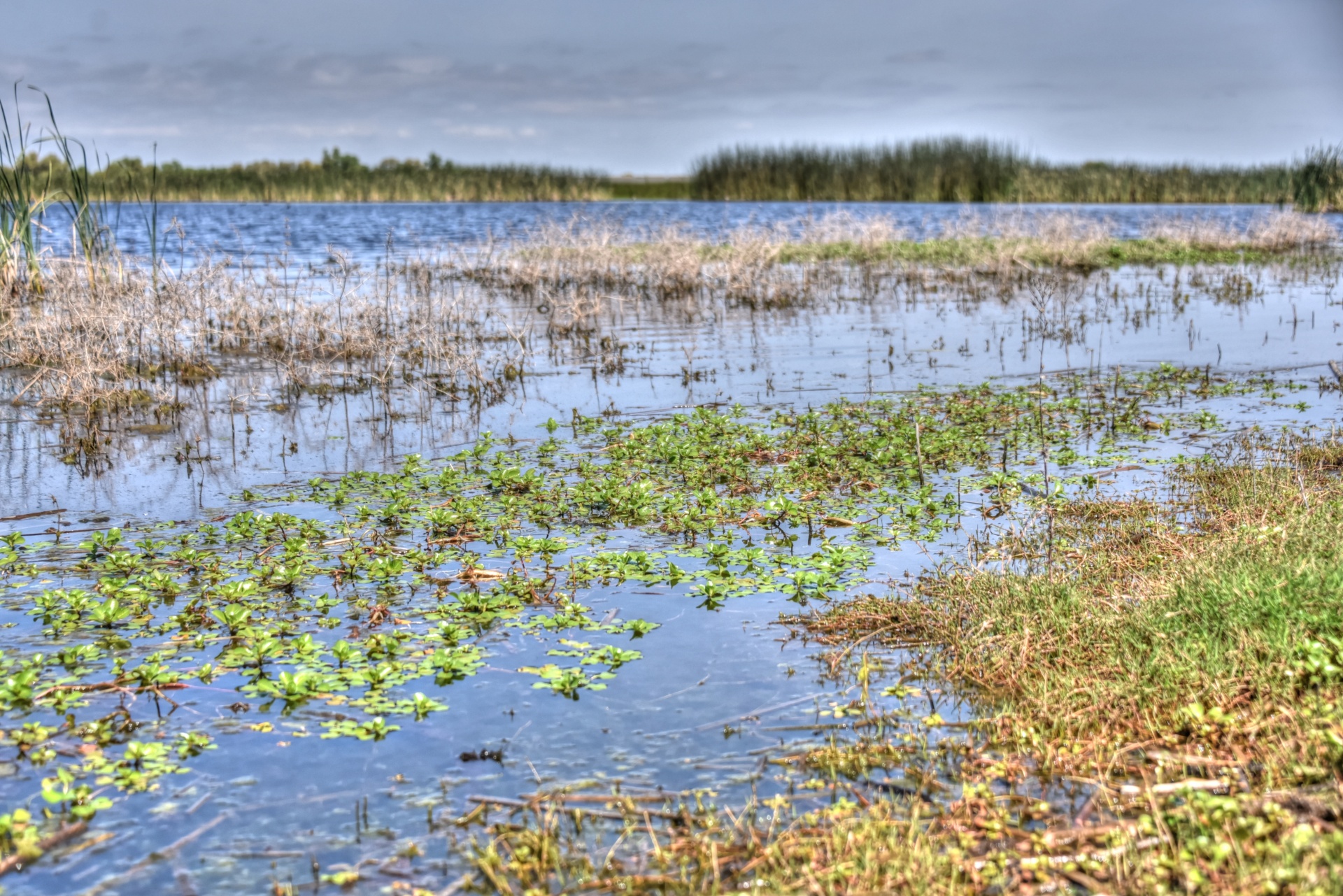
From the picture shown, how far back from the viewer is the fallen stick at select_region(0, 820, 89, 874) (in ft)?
10.8

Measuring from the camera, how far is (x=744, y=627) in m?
5.34

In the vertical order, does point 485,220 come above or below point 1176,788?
above

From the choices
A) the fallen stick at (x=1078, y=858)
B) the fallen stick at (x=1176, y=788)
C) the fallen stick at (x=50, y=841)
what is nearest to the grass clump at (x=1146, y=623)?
the fallen stick at (x=1176, y=788)

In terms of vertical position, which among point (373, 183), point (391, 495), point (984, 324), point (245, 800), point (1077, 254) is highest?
point (373, 183)

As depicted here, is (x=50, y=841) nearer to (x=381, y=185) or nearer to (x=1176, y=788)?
(x=1176, y=788)

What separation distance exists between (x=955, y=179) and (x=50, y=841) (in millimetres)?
54815

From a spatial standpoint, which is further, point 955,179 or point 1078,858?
point 955,179

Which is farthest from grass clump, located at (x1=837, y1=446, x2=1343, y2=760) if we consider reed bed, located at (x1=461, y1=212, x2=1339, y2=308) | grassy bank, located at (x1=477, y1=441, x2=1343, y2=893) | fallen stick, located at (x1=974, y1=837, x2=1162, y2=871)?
reed bed, located at (x1=461, y1=212, x2=1339, y2=308)

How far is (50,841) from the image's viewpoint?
11.3 feet

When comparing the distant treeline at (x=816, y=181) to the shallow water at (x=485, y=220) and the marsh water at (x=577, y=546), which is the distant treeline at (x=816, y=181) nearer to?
the shallow water at (x=485, y=220)

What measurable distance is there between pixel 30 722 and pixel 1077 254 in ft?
81.7

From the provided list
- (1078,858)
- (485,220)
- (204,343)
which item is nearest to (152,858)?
(1078,858)

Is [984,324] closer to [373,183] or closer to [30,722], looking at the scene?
[30,722]

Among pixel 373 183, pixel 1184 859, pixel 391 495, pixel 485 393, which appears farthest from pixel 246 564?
pixel 373 183
